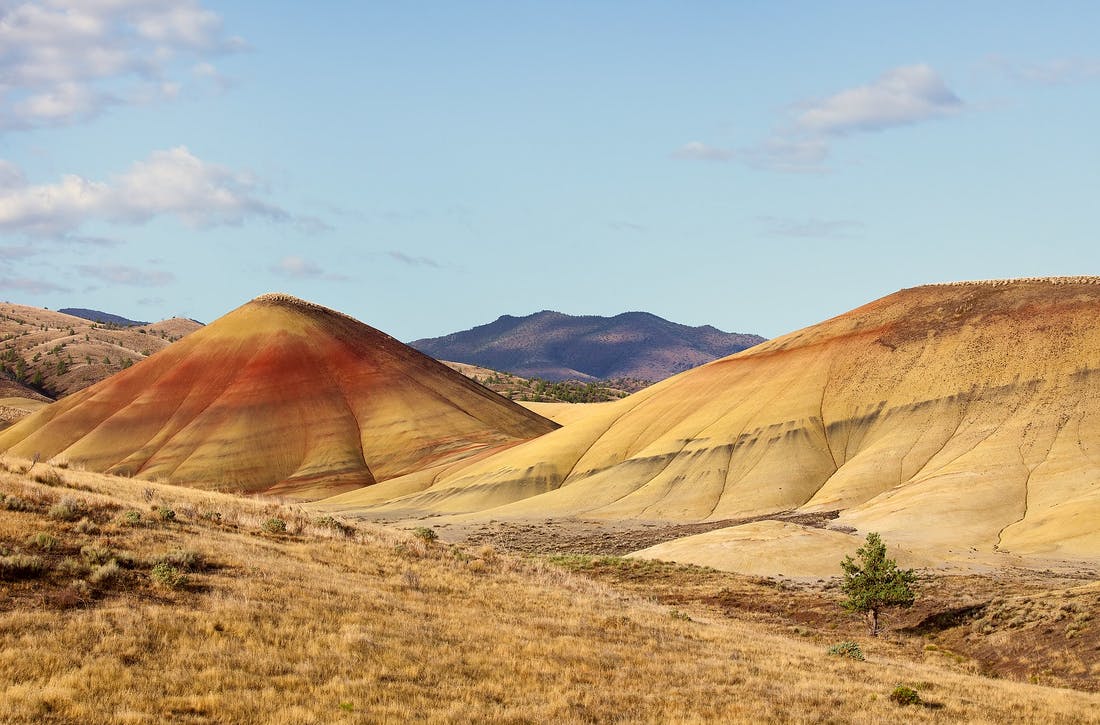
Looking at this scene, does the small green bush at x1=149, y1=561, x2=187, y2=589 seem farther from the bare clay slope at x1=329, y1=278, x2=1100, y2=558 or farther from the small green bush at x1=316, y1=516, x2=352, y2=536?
the bare clay slope at x1=329, y1=278, x2=1100, y2=558

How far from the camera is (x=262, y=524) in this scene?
35.2 m

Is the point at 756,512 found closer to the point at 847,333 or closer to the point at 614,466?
the point at 614,466

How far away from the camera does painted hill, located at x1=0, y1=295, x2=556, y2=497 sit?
133 meters

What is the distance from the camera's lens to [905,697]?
22.7 metres

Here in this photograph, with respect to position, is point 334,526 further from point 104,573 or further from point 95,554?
point 104,573

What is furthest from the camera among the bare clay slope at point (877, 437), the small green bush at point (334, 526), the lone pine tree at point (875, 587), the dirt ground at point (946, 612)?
the bare clay slope at point (877, 437)

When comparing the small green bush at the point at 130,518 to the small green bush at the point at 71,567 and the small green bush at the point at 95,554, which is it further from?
the small green bush at the point at 71,567

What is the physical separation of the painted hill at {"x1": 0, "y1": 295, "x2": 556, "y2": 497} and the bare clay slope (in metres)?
17.4

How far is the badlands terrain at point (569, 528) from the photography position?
2008 centimetres

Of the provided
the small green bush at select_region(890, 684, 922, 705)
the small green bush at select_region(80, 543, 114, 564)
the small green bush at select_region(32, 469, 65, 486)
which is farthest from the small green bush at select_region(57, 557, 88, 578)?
the small green bush at select_region(890, 684, 922, 705)

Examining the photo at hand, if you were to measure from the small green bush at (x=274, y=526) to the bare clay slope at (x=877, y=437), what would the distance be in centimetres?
4682

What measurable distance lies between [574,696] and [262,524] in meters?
18.5

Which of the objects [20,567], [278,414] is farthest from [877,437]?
[20,567]

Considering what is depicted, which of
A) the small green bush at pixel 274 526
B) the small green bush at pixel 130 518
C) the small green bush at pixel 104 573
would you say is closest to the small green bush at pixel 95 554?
the small green bush at pixel 104 573
